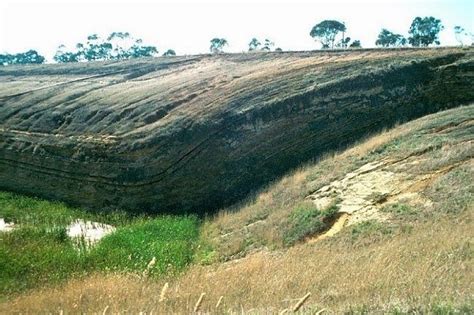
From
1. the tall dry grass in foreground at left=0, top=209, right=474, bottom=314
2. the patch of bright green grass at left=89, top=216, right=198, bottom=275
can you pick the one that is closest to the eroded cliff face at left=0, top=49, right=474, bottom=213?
the patch of bright green grass at left=89, top=216, right=198, bottom=275

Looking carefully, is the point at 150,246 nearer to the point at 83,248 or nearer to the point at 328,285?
the point at 83,248

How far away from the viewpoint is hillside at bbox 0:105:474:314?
4.79 metres

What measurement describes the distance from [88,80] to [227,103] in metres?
17.3

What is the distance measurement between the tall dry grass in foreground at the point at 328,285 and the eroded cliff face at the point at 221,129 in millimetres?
8388

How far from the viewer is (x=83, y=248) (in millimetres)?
12461

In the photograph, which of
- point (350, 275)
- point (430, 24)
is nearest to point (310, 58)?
point (350, 275)

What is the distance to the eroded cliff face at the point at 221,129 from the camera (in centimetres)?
1691

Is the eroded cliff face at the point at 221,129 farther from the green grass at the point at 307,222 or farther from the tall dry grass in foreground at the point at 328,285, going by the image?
the tall dry grass in foreground at the point at 328,285

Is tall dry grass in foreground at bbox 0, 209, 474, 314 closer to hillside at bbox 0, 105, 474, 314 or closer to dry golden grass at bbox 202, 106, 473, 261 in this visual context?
hillside at bbox 0, 105, 474, 314

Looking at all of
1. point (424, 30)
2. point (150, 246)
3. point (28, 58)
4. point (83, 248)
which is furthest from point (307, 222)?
point (28, 58)

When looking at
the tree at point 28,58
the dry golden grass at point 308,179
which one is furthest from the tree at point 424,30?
the tree at point 28,58

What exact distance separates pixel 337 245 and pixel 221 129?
9082mm

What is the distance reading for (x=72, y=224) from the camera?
16047mm

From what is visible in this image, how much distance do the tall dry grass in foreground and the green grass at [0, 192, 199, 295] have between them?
1.83m
